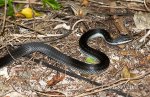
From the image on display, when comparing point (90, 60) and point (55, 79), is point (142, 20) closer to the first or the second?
point (90, 60)

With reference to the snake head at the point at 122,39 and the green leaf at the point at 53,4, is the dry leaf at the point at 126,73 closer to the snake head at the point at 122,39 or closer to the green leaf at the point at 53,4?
the snake head at the point at 122,39

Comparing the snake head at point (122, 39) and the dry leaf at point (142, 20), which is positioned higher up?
the dry leaf at point (142, 20)

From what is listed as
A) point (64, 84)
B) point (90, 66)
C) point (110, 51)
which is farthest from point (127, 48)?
point (64, 84)

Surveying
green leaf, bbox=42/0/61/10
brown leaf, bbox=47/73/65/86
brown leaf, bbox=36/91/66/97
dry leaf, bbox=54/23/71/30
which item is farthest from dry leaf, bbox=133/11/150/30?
brown leaf, bbox=36/91/66/97

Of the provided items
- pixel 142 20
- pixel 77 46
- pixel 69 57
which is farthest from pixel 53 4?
pixel 142 20

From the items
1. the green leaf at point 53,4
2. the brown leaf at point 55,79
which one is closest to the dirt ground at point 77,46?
the brown leaf at point 55,79

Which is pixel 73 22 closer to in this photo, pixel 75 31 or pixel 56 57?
pixel 75 31
